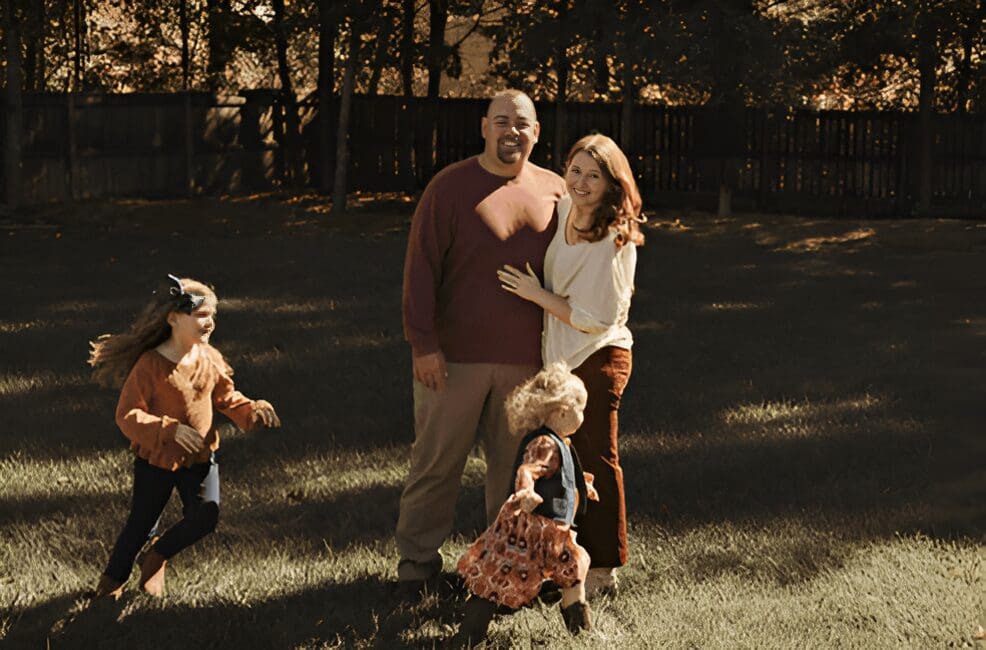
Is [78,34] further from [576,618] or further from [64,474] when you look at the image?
[576,618]

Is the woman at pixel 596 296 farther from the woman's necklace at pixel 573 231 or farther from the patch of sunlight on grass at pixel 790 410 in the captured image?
the patch of sunlight on grass at pixel 790 410

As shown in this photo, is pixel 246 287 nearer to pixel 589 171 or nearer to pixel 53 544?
pixel 53 544

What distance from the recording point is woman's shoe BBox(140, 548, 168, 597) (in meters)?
6.35

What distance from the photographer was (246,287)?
55.3 ft

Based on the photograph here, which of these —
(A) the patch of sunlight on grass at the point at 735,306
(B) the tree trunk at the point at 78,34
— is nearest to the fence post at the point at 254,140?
(B) the tree trunk at the point at 78,34

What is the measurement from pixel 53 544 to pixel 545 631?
2442mm

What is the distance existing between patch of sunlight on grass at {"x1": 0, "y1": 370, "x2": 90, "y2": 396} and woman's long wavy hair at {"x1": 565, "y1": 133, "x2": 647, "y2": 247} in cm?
586

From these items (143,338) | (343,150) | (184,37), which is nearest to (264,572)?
(143,338)

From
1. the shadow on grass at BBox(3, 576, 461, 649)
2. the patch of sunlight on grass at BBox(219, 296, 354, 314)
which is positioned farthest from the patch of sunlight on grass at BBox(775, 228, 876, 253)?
the shadow on grass at BBox(3, 576, 461, 649)

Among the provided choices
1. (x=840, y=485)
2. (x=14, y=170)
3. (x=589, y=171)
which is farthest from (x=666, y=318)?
(x=14, y=170)

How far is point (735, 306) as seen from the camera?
15.7m

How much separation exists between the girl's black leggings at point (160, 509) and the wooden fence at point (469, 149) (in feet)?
70.6

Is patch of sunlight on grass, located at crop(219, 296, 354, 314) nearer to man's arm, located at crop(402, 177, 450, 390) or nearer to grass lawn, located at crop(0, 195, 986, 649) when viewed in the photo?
grass lawn, located at crop(0, 195, 986, 649)

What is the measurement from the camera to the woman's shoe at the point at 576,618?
19.8 ft
